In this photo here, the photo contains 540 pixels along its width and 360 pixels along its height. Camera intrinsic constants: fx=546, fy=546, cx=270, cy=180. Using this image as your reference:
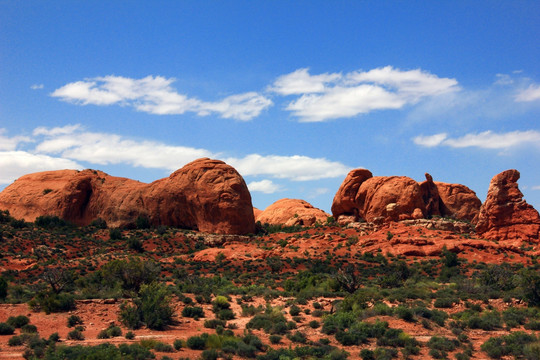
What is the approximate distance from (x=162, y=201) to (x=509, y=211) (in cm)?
3269

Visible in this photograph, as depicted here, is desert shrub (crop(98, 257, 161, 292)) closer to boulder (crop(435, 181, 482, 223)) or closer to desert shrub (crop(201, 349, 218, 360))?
desert shrub (crop(201, 349, 218, 360))

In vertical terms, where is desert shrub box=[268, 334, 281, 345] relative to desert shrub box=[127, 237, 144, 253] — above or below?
below

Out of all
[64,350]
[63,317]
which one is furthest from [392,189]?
[64,350]

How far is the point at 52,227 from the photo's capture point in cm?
5359

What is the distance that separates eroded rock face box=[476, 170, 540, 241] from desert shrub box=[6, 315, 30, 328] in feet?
117

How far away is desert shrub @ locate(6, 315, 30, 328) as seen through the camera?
2198 centimetres

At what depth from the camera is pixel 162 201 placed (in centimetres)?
5616

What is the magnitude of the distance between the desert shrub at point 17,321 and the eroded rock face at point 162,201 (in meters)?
32.3

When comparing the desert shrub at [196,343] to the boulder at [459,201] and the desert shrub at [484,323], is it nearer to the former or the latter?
the desert shrub at [484,323]

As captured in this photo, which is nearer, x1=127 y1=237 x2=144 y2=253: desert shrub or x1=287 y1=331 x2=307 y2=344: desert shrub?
x1=287 y1=331 x2=307 y2=344: desert shrub

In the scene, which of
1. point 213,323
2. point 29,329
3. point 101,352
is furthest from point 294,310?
point 29,329

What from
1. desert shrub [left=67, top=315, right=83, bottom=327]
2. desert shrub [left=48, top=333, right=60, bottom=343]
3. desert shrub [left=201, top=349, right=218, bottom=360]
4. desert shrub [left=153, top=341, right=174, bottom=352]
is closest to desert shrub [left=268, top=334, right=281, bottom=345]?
desert shrub [left=201, top=349, right=218, bottom=360]

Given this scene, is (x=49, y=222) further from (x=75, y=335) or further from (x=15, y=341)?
(x=15, y=341)

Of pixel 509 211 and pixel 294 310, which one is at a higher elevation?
pixel 509 211
